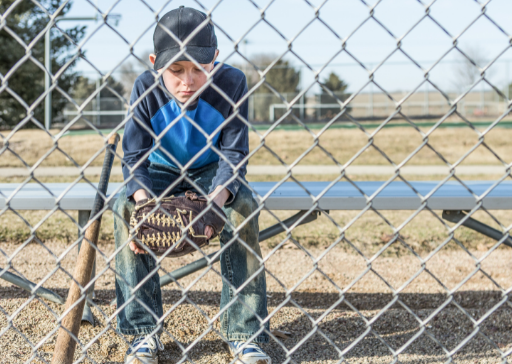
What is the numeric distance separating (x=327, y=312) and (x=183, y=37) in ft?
3.57

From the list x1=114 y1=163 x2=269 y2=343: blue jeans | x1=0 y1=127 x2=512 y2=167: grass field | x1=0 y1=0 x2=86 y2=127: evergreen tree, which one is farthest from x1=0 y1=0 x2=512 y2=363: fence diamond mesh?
x1=0 y1=0 x2=86 y2=127: evergreen tree

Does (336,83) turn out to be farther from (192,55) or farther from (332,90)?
(192,55)

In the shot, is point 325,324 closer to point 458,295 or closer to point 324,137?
point 458,295

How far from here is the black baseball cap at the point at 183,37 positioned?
1.81 meters

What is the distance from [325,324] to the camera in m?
2.50

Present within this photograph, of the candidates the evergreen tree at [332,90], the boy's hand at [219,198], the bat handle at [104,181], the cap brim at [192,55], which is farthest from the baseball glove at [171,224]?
the evergreen tree at [332,90]

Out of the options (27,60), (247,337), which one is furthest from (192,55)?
(27,60)

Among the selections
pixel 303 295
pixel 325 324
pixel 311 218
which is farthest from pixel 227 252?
pixel 303 295

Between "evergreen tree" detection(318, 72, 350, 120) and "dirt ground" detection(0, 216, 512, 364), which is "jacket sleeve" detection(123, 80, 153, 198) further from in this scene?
"evergreen tree" detection(318, 72, 350, 120)

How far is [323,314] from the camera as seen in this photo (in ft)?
6.34

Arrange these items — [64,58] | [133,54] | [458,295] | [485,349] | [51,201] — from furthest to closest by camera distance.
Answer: [64,58]
[458,295]
[51,201]
[485,349]
[133,54]

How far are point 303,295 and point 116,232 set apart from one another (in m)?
1.46

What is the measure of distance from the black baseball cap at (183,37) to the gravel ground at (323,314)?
84cm

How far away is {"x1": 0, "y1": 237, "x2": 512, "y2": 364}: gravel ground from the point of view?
6.84 feet
